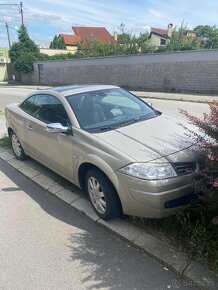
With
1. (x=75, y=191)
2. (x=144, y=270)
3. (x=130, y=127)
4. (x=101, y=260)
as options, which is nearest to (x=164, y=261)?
(x=144, y=270)

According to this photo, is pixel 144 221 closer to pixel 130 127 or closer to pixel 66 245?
pixel 66 245

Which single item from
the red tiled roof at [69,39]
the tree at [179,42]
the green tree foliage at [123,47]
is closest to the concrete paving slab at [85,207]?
the green tree foliage at [123,47]

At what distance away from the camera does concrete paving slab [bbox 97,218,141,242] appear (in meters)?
3.17

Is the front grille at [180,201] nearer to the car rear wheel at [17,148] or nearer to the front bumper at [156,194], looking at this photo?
the front bumper at [156,194]

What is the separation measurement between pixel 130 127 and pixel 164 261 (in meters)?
1.64

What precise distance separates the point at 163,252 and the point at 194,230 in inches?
14.7

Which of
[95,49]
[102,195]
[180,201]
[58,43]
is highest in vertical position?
[58,43]

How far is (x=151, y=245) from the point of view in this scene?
299 centimetres

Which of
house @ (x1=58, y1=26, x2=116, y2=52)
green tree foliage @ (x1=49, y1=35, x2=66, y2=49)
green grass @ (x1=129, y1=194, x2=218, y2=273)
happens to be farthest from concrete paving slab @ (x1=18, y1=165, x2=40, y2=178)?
house @ (x1=58, y1=26, x2=116, y2=52)

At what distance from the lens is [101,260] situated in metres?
2.88

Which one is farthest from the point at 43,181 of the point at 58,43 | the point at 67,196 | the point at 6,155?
the point at 58,43

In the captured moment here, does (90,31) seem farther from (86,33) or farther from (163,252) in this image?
(163,252)

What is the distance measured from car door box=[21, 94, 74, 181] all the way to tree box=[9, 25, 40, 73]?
29.1 m

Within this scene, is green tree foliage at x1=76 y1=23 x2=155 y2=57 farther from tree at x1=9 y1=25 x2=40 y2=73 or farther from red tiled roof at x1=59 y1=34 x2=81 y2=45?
red tiled roof at x1=59 y1=34 x2=81 y2=45
